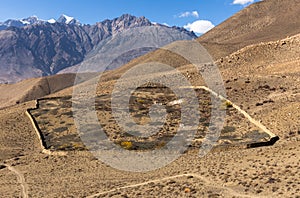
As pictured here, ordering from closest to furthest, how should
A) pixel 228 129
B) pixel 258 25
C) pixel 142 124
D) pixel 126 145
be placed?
pixel 126 145 → pixel 228 129 → pixel 142 124 → pixel 258 25

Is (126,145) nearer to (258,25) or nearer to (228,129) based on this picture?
(228,129)

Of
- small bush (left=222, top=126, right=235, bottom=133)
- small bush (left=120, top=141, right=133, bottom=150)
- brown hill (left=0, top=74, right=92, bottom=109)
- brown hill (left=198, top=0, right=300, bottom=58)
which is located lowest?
small bush (left=222, top=126, right=235, bottom=133)

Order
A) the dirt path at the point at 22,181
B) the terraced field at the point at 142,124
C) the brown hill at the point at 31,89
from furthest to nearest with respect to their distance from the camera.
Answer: the brown hill at the point at 31,89
the terraced field at the point at 142,124
the dirt path at the point at 22,181

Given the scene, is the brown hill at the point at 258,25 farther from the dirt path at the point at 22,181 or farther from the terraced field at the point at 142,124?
the dirt path at the point at 22,181

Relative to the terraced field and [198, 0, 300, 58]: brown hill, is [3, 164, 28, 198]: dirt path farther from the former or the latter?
[198, 0, 300, 58]: brown hill

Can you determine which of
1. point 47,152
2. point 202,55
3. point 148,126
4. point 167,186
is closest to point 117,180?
point 167,186

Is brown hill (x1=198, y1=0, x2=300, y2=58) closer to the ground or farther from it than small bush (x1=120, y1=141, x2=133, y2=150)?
farther from it

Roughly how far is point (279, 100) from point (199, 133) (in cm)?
1201

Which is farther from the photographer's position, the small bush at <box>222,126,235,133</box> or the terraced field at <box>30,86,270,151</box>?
the small bush at <box>222,126,235,133</box>

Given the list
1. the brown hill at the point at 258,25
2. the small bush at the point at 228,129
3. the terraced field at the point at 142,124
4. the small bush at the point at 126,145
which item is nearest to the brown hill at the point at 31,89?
the brown hill at the point at 258,25

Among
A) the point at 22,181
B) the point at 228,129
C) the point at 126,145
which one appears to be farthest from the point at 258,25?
the point at 22,181

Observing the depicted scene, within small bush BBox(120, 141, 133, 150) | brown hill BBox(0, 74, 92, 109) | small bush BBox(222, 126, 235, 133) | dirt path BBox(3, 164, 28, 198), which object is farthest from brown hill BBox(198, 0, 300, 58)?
dirt path BBox(3, 164, 28, 198)

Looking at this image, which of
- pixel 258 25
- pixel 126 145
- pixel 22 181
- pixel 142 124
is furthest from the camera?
pixel 258 25

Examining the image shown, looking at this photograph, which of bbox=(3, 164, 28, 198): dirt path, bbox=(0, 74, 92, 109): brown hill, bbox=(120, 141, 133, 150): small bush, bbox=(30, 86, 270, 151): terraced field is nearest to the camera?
bbox=(3, 164, 28, 198): dirt path
